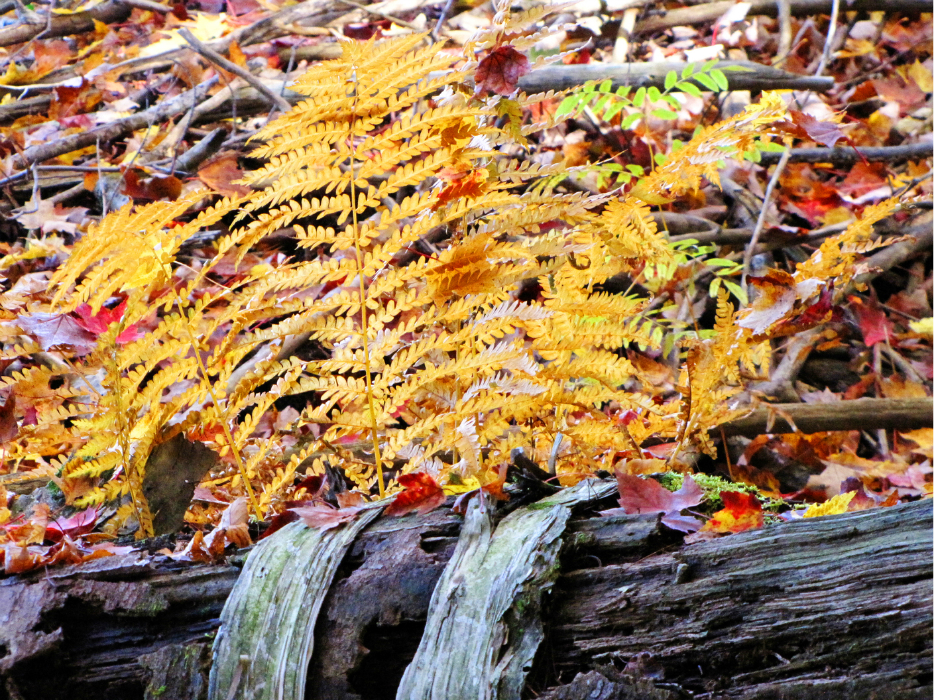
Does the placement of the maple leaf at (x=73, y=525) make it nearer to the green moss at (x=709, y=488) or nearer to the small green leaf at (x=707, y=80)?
the green moss at (x=709, y=488)

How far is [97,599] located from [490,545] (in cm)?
63

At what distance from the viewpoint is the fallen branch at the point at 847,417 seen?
8.41 feet

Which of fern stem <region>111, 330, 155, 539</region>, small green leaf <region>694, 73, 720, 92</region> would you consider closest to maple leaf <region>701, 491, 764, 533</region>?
fern stem <region>111, 330, 155, 539</region>

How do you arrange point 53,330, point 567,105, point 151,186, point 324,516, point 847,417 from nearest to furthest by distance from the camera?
point 324,516 < point 53,330 < point 847,417 < point 567,105 < point 151,186

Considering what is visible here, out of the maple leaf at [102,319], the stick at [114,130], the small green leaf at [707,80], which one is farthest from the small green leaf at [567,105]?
the stick at [114,130]

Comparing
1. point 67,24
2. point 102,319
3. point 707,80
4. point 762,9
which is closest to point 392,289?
point 102,319

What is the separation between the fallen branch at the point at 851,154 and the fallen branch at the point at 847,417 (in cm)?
157

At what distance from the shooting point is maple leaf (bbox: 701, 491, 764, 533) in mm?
1179

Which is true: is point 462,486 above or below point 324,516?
below

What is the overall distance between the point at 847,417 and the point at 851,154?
5.84 feet

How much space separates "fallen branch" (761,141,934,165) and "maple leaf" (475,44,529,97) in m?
2.75

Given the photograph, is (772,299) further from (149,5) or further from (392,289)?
(149,5)

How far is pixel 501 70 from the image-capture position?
1494 mm

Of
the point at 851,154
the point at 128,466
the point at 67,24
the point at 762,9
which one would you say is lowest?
the point at 851,154
